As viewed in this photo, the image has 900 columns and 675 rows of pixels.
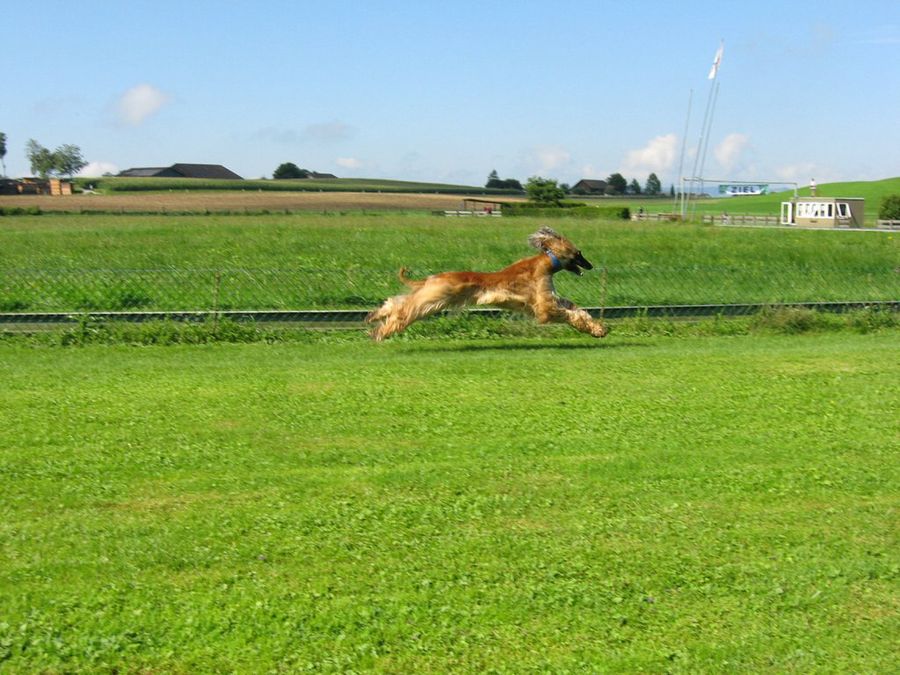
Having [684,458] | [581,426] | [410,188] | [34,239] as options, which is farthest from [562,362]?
[410,188]

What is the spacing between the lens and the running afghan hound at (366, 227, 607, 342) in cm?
1081

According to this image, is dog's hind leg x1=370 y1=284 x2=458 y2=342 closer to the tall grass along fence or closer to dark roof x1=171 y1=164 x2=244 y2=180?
the tall grass along fence

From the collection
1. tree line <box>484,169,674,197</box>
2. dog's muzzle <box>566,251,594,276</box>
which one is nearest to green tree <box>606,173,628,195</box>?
tree line <box>484,169,674,197</box>

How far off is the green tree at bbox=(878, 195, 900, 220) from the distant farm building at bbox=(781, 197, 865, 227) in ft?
8.34

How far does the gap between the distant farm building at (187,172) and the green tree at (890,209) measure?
53.2 meters

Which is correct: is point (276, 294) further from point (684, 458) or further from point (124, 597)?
point (124, 597)

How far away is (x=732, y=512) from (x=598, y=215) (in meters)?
49.7

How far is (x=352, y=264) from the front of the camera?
71.9ft

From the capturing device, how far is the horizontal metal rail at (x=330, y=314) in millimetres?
12539

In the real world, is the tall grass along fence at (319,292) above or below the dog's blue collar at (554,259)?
below

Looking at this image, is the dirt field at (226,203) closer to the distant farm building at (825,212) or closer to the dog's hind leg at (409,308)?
the distant farm building at (825,212)

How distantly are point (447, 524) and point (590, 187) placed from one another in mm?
106022

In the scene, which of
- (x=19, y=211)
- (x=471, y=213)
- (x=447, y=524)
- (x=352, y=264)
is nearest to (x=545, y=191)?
(x=471, y=213)

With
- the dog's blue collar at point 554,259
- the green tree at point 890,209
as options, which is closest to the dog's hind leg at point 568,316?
the dog's blue collar at point 554,259
